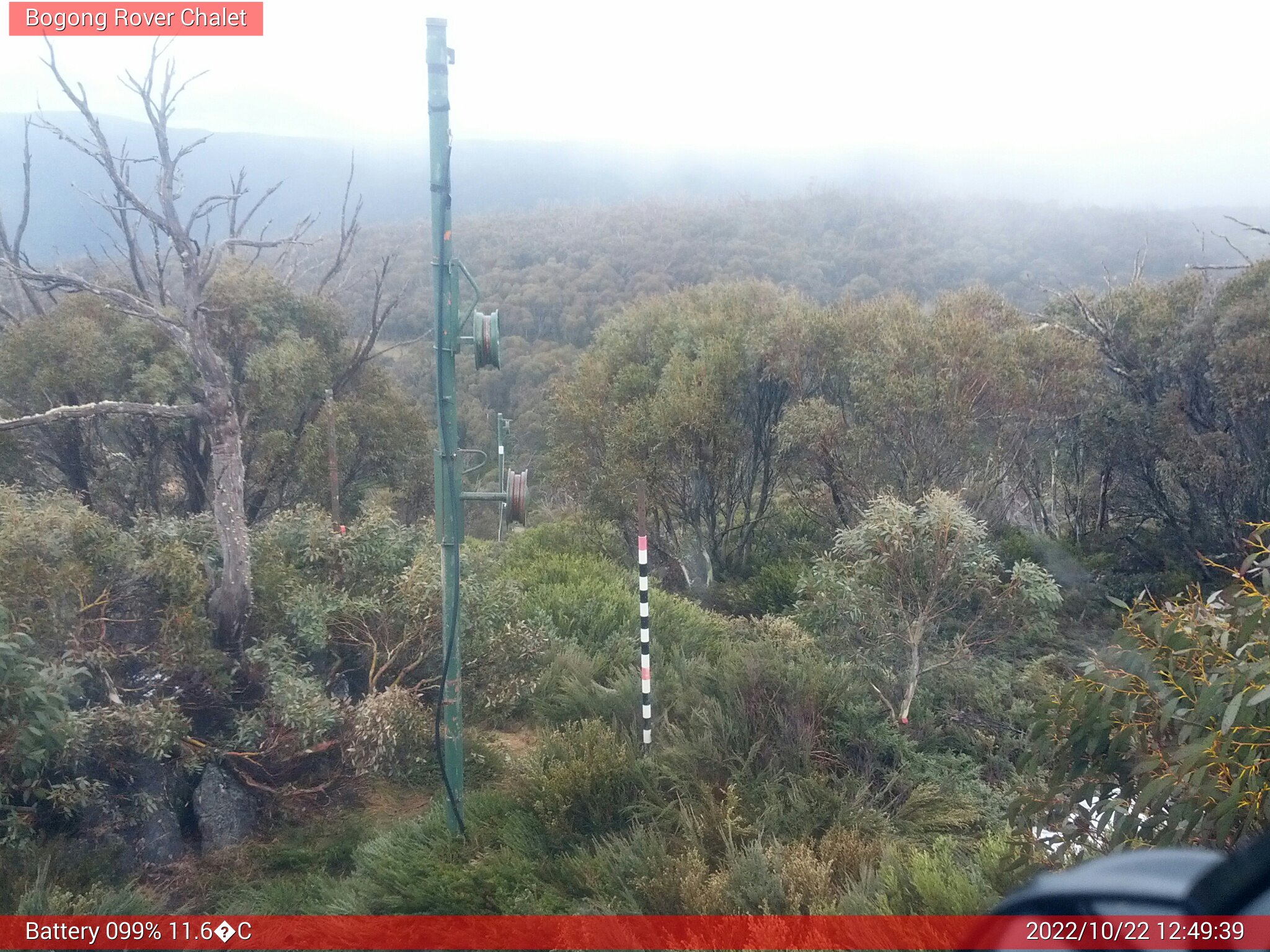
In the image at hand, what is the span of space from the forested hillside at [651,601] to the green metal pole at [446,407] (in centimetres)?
50

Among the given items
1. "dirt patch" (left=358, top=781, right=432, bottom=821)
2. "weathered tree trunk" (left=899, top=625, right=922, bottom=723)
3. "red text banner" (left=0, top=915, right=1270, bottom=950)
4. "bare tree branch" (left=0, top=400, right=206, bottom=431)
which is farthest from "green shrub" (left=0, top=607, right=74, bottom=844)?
"weathered tree trunk" (left=899, top=625, right=922, bottom=723)

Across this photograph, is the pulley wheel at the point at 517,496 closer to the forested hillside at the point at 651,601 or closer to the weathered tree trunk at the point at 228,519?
the forested hillside at the point at 651,601

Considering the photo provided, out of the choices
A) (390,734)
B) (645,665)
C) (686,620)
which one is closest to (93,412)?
(390,734)

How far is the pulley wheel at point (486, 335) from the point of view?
4.57 metres

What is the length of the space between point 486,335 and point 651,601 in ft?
14.6

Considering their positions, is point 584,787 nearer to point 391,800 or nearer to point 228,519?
point 391,800

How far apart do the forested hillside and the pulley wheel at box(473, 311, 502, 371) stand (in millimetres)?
2224

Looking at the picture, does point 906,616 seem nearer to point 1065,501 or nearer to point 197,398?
point 197,398

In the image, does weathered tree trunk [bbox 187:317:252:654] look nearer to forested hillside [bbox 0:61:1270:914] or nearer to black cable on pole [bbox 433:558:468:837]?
Result: forested hillside [bbox 0:61:1270:914]

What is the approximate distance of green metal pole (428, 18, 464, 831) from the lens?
439cm

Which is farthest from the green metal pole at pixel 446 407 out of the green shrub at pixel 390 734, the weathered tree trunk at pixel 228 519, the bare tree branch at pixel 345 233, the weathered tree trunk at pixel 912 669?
the bare tree branch at pixel 345 233

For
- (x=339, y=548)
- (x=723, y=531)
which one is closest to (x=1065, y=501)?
(x=723, y=531)

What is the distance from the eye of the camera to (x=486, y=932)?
3.90 metres

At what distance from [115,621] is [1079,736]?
220 inches
